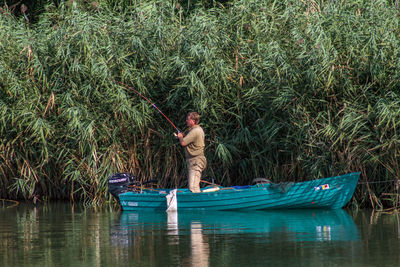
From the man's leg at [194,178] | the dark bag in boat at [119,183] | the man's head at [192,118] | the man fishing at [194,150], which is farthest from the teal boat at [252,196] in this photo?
the man's head at [192,118]

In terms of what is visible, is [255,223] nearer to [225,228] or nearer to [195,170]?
[225,228]

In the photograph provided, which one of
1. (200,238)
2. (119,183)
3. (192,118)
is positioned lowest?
(200,238)

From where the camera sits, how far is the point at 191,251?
783 centimetres

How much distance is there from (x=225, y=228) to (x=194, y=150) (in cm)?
257

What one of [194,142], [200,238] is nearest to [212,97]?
[194,142]

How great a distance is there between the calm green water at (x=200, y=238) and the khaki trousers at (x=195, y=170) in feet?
1.88

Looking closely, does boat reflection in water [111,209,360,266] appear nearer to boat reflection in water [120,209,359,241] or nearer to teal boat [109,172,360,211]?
boat reflection in water [120,209,359,241]

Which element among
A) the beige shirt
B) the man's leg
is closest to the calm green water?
the man's leg

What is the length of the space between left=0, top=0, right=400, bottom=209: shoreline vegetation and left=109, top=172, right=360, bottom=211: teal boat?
0.50 meters

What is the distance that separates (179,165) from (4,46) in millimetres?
4194

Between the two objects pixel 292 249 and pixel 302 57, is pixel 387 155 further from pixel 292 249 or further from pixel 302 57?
pixel 292 249

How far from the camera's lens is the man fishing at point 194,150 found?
1201 centimetres

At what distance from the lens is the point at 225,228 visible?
32.1 feet

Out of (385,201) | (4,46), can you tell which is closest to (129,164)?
(4,46)
